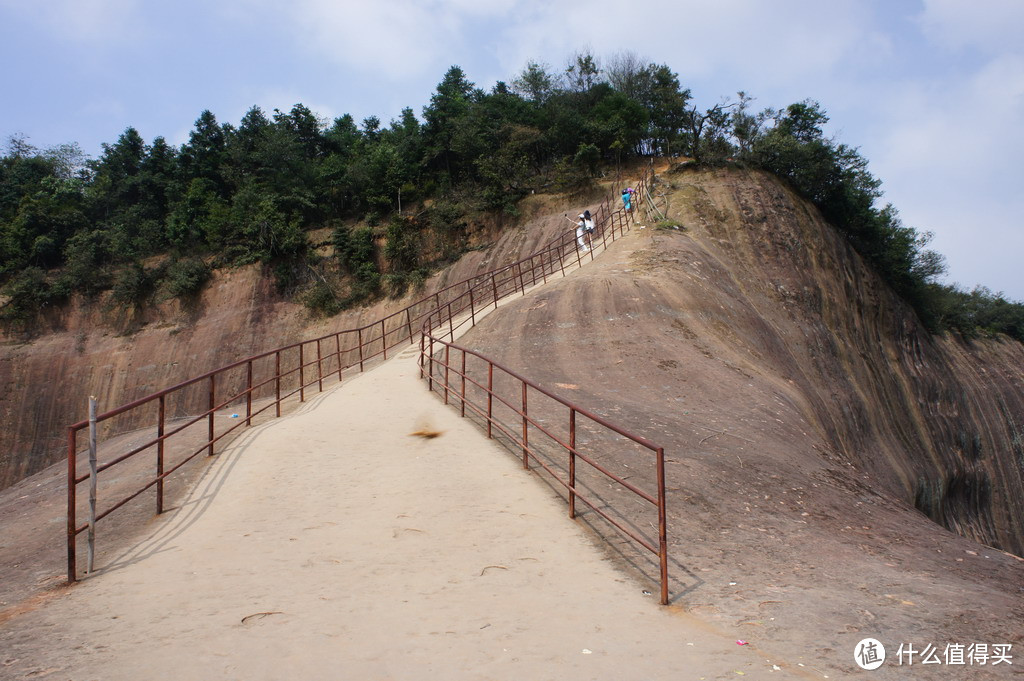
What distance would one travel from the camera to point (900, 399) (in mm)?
23766

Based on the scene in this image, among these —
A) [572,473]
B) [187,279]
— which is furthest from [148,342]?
[572,473]

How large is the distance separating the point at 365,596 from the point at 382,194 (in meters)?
30.2

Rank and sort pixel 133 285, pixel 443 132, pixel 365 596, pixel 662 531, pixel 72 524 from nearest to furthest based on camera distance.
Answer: pixel 365 596 → pixel 662 531 → pixel 72 524 → pixel 133 285 → pixel 443 132

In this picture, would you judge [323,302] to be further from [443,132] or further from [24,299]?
[24,299]

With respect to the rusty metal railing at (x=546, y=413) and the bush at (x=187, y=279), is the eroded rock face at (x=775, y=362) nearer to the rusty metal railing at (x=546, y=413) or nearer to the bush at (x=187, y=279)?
the rusty metal railing at (x=546, y=413)

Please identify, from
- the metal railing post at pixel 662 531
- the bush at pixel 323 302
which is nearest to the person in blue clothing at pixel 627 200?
the bush at pixel 323 302

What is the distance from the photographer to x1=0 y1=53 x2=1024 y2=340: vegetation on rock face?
28.3m

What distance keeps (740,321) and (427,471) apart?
1152 centimetres

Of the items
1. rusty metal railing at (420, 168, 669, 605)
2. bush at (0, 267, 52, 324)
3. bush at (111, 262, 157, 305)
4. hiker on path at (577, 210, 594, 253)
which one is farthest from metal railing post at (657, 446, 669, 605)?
bush at (0, 267, 52, 324)

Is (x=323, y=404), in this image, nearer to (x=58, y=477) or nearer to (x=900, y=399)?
(x=58, y=477)

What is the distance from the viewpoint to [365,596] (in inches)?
177

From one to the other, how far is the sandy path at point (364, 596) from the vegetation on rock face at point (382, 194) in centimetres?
2204

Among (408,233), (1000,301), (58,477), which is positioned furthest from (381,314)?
(1000,301)

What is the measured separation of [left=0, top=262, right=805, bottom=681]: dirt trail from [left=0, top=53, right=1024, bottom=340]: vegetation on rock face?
22096 millimetres
